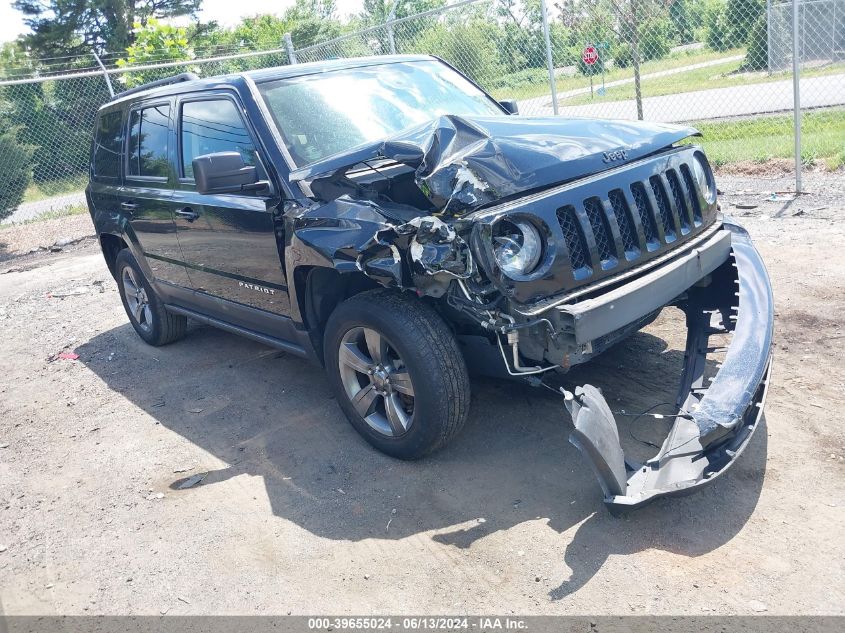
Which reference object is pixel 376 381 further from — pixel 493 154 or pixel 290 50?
pixel 290 50

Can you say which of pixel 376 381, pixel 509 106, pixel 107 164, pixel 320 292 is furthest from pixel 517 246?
pixel 107 164

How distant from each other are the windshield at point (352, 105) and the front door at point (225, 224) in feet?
0.86

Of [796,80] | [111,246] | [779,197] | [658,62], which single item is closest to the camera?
[111,246]

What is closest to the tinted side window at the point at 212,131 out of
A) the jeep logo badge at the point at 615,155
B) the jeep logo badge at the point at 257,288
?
the jeep logo badge at the point at 257,288

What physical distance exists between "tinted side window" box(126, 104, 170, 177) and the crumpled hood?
1.75 meters

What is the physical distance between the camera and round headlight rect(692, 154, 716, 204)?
13.2ft

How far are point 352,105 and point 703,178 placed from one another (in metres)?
2.07

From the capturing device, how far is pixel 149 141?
5.50m

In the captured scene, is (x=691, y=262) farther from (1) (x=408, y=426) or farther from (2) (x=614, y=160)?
(1) (x=408, y=426)

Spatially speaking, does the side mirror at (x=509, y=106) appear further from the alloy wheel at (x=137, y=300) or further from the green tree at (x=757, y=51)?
the green tree at (x=757, y=51)

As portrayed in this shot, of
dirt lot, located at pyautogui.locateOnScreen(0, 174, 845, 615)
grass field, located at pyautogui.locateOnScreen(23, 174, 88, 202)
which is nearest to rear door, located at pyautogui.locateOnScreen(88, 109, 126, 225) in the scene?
dirt lot, located at pyautogui.locateOnScreen(0, 174, 845, 615)

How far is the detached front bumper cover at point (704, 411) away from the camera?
119 inches

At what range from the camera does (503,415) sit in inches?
168

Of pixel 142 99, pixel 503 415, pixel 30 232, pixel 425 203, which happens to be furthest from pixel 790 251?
pixel 30 232
